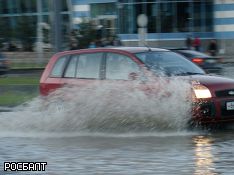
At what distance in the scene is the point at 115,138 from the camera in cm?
1238

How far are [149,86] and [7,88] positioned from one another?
1382 centimetres

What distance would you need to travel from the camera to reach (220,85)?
41.1 ft

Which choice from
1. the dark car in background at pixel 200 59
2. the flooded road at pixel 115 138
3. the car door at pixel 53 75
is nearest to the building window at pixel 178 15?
the dark car in background at pixel 200 59

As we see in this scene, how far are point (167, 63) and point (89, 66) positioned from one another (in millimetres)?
1556

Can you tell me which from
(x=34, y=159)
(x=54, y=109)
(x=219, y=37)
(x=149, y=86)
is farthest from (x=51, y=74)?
(x=219, y=37)

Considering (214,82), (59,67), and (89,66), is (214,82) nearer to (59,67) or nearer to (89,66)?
(89,66)

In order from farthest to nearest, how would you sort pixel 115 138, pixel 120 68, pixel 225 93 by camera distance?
pixel 120 68 → pixel 225 93 → pixel 115 138

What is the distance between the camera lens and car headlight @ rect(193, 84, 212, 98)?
481 inches

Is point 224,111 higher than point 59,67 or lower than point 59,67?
lower

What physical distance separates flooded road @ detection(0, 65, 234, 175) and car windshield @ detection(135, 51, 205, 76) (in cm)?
73

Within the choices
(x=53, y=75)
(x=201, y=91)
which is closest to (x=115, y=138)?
(x=201, y=91)

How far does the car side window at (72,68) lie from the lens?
46.2 ft

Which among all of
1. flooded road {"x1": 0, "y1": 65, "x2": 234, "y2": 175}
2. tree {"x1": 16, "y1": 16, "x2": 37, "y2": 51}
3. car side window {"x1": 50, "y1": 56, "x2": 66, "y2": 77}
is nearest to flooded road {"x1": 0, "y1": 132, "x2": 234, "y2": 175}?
flooded road {"x1": 0, "y1": 65, "x2": 234, "y2": 175}

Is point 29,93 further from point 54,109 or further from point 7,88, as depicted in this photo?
point 54,109
